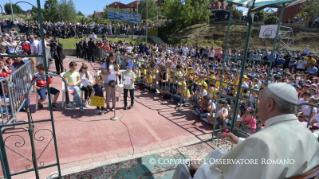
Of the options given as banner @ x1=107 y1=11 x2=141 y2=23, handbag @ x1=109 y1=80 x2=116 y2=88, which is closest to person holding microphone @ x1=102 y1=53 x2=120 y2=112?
handbag @ x1=109 y1=80 x2=116 y2=88

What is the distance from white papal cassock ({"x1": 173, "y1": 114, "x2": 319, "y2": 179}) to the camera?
1.55 meters

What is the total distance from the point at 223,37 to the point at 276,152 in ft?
92.1

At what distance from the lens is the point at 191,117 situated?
602 centimetres

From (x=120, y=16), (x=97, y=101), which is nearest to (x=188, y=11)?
(x=120, y=16)

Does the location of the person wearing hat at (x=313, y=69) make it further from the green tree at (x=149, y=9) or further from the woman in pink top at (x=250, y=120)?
the green tree at (x=149, y=9)

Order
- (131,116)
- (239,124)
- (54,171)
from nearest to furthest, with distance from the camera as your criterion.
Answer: (54,171), (239,124), (131,116)

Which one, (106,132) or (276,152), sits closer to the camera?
Result: (276,152)

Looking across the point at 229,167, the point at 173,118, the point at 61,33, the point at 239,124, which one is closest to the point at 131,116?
the point at 173,118

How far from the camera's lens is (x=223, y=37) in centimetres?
2739

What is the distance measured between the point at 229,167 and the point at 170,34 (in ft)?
106

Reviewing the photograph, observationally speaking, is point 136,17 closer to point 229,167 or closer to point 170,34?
point 170,34

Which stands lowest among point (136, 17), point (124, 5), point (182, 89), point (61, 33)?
point (182, 89)

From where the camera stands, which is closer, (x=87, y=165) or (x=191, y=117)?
(x=87, y=165)

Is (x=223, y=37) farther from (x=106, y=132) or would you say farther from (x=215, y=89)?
(x=106, y=132)
